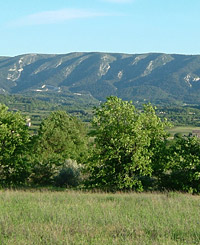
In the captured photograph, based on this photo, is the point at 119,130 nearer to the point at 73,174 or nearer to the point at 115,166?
the point at 115,166

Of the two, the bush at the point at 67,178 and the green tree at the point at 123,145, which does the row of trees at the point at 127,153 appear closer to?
the green tree at the point at 123,145

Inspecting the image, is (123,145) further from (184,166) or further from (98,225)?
(98,225)

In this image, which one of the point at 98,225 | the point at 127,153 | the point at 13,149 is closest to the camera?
the point at 98,225

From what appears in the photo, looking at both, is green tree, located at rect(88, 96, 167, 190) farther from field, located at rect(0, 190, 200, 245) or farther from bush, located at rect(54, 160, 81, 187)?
field, located at rect(0, 190, 200, 245)

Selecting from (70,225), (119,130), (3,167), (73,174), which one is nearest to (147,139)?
(119,130)

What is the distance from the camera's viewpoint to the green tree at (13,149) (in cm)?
2486

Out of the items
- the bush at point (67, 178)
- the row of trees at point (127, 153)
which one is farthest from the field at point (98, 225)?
the bush at point (67, 178)

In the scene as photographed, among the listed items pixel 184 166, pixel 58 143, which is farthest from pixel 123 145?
pixel 58 143

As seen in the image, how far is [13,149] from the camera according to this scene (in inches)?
973

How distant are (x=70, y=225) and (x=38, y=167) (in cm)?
2055

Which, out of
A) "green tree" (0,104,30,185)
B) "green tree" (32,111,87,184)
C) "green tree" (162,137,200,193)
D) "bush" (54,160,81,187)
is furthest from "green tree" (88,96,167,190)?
"green tree" (32,111,87,184)

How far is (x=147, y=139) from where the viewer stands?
2223cm

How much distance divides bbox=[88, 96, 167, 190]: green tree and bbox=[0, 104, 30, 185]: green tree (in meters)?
5.49

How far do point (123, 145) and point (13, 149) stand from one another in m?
7.65
